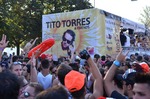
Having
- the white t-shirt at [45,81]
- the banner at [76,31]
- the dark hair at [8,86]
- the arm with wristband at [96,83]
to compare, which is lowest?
the white t-shirt at [45,81]

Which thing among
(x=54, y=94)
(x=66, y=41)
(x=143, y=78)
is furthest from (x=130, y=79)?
(x=66, y=41)

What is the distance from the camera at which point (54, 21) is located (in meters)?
17.9

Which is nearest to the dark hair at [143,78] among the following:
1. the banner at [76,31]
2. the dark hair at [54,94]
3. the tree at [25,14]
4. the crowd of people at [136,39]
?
the dark hair at [54,94]

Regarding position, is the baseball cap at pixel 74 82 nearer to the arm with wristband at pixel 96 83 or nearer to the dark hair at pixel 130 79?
A: the arm with wristband at pixel 96 83

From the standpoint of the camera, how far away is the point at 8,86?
7.91 feet

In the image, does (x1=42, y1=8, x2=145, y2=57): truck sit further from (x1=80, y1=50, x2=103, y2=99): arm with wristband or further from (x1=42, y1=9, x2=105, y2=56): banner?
(x1=80, y1=50, x2=103, y2=99): arm with wristband

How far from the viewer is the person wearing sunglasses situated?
55.4 ft

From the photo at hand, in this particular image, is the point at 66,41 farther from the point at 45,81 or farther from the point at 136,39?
the point at 45,81

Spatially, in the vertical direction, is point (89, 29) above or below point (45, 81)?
above

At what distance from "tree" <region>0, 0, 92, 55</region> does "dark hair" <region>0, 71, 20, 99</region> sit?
29094mm

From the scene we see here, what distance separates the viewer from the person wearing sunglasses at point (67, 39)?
1688 centimetres

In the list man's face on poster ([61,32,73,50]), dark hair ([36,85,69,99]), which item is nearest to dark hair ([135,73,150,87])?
dark hair ([36,85,69,99])

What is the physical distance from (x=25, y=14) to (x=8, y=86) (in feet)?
122

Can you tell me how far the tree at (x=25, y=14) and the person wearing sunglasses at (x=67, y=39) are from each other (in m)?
15.0
